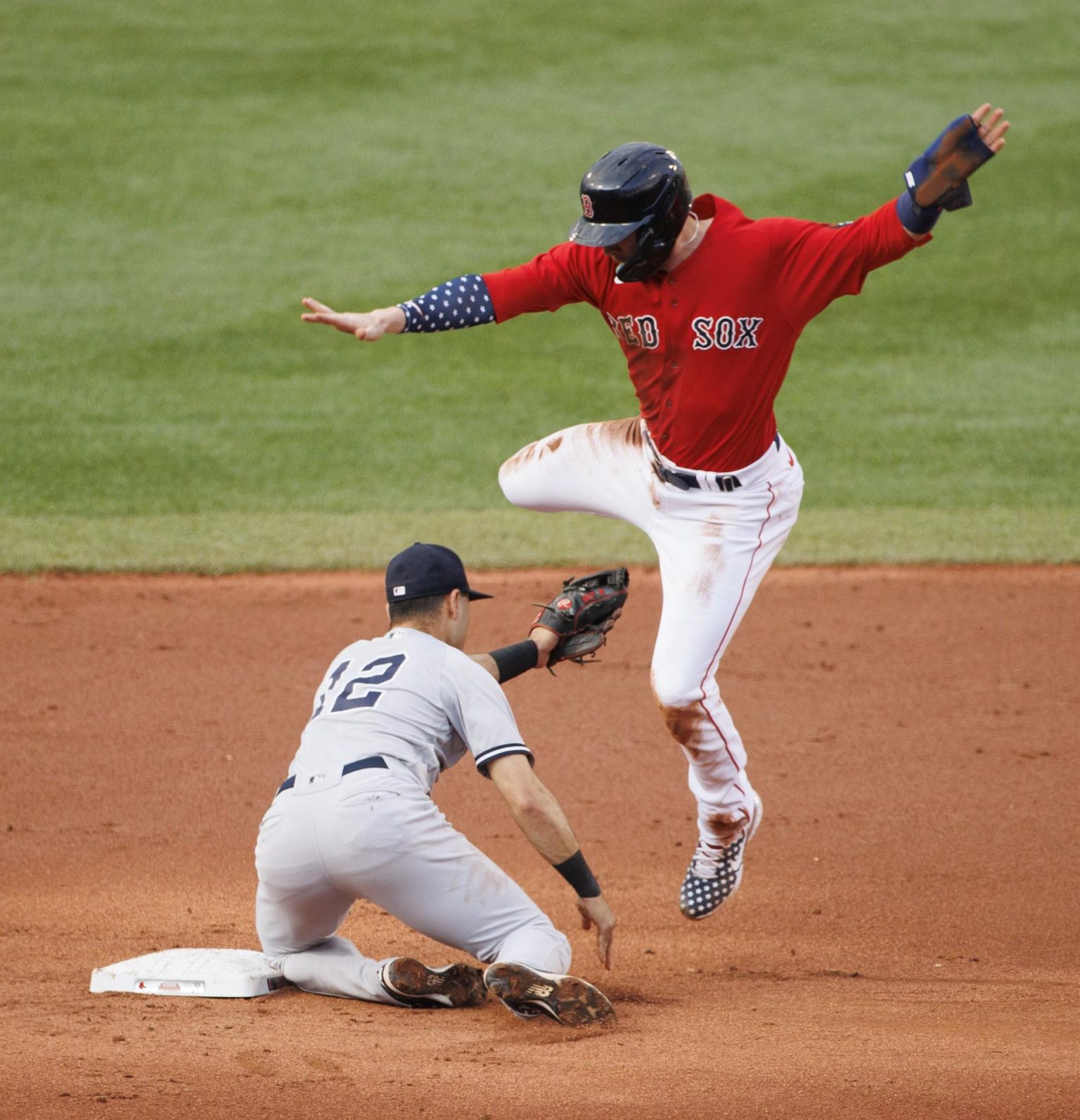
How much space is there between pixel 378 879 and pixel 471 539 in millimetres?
5653

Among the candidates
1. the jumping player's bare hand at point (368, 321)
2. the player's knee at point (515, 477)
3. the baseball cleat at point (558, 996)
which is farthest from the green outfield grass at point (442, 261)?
the baseball cleat at point (558, 996)

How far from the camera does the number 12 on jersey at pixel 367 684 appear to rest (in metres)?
4.39

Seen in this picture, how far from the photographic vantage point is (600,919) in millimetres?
4223

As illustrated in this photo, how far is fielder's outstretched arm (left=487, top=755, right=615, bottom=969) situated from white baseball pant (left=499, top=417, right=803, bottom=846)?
807mm

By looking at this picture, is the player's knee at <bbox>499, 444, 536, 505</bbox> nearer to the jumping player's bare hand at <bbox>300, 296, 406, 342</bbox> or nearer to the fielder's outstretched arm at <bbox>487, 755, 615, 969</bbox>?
the jumping player's bare hand at <bbox>300, 296, 406, 342</bbox>

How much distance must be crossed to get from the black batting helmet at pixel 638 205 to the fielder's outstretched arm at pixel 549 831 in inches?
63.8

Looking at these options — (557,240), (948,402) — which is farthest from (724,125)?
(948,402)

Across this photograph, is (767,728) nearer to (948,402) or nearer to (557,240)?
(948,402)

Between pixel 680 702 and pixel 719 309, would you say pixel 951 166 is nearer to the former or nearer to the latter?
pixel 719 309

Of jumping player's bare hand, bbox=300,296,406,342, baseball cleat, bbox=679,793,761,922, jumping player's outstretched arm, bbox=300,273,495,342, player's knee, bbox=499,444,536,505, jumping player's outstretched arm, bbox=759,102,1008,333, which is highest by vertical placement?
jumping player's outstretched arm, bbox=759,102,1008,333

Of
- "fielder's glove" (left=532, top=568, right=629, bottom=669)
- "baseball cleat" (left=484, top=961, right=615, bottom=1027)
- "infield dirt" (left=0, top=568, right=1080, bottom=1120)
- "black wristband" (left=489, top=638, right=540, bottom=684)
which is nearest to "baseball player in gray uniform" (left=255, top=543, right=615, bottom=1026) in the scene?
"baseball cleat" (left=484, top=961, right=615, bottom=1027)

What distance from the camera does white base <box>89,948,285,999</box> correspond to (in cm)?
429

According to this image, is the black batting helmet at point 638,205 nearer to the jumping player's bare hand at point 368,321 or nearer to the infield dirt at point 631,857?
the jumping player's bare hand at point 368,321

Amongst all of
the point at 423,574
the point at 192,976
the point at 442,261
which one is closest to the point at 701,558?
the point at 423,574
